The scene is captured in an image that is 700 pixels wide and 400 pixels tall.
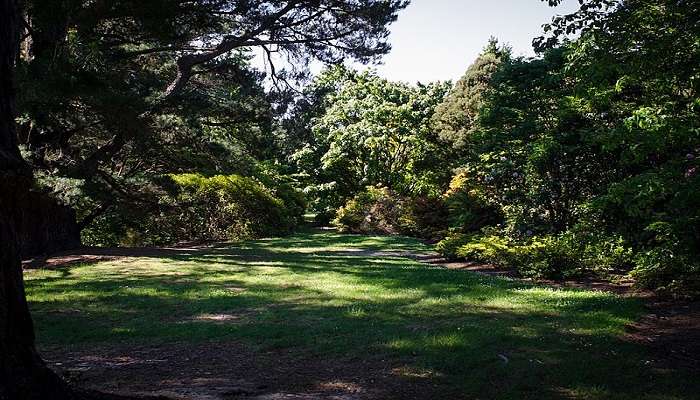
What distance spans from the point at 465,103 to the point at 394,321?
72.1 ft

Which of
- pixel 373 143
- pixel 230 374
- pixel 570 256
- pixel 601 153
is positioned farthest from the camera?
pixel 373 143

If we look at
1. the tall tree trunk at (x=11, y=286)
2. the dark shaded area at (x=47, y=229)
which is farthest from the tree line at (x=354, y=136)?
the dark shaded area at (x=47, y=229)

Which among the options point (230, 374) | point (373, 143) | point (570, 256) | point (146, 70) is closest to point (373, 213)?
point (373, 143)

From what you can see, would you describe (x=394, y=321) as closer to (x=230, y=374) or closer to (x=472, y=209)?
(x=230, y=374)

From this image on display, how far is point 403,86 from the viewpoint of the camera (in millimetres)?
37156

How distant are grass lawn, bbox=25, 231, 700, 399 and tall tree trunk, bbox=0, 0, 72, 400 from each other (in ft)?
9.47

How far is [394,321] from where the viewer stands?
712 cm

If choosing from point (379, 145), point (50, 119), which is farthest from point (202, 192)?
point (379, 145)

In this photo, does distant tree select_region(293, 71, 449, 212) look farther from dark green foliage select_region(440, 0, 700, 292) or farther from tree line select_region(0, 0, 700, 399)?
dark green foliage select_region(440, 0, 700, 292)

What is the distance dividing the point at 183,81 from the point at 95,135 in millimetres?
3237

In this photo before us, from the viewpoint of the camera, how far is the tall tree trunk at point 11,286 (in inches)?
124

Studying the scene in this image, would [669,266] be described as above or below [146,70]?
below

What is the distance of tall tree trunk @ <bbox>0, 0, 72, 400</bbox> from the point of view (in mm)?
3154

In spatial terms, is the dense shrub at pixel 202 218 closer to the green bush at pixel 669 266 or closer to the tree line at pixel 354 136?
the tree line at pixel 354 136
